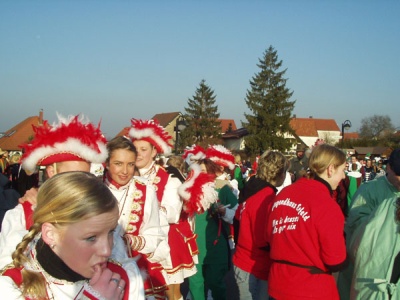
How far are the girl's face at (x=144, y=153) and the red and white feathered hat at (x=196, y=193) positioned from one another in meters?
0.47

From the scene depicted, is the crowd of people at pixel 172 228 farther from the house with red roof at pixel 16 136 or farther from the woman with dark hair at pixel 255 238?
the house with red roof at pixel 16 136

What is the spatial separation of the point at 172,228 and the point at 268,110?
47390 millimetres

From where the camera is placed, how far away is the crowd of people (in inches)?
70.9

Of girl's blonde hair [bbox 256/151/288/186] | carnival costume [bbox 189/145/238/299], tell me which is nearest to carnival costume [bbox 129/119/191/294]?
carnival costume [bbox 189/145/238/299]

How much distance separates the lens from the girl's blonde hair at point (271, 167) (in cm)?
458

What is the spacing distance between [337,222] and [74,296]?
213 centimetres

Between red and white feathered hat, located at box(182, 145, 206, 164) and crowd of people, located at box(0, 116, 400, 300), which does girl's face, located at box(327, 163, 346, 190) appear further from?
red and white feathered hat, located at box(182, 145, 206, 164)

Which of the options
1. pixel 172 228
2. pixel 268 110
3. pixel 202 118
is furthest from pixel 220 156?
pixel 202 118

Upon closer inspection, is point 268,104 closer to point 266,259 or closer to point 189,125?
point 189,125

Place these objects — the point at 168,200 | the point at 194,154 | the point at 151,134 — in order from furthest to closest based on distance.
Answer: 1. the point at 194,154
2. the point at 151,134
3. the point at 168,200

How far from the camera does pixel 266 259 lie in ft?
14.0

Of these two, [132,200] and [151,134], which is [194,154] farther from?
[132,200]

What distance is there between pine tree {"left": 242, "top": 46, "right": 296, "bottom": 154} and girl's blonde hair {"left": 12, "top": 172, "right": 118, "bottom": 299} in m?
48.4

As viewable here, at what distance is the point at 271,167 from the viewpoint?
4574 mm
